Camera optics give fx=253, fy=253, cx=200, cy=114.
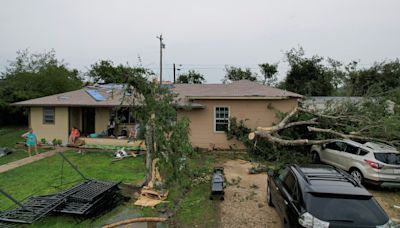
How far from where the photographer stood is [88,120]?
55.5ft

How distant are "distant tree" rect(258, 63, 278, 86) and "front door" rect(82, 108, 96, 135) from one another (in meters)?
28.7

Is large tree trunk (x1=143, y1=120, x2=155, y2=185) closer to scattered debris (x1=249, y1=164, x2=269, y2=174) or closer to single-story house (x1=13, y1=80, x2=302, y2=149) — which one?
scattered debris (x1=249, y1=164, x2=269, y2=174)

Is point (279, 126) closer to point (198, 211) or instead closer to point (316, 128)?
point (316, 128)

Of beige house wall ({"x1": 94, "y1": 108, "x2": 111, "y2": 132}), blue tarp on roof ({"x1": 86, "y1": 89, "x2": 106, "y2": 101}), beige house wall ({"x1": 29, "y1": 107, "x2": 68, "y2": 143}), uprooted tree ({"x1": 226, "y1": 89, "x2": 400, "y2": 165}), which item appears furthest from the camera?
beige house wall ({"x1": 94, "y1": 108, "x2": 111, "y2": 132})

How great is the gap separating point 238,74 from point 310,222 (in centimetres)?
3838

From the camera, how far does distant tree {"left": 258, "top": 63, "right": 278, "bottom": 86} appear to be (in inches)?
1512

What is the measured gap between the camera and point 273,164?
1163cm

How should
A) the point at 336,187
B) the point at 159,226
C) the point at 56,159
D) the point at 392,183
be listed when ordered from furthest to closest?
the point at 56,159, the point at 392,183, the point at 159,226, the point at 336,187

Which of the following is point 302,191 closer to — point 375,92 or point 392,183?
point 392,183

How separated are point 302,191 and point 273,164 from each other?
716 centimetres

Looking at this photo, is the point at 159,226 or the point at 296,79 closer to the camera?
the point at 159,226

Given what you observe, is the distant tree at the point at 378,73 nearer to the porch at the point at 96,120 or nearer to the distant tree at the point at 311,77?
the distant tree at the point at 311,77

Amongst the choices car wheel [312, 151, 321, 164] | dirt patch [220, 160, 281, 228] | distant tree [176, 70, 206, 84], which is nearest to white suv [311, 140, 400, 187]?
car wheel [312, 151, 321, 164]

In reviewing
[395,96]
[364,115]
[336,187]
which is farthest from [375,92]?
A: [336,187]
